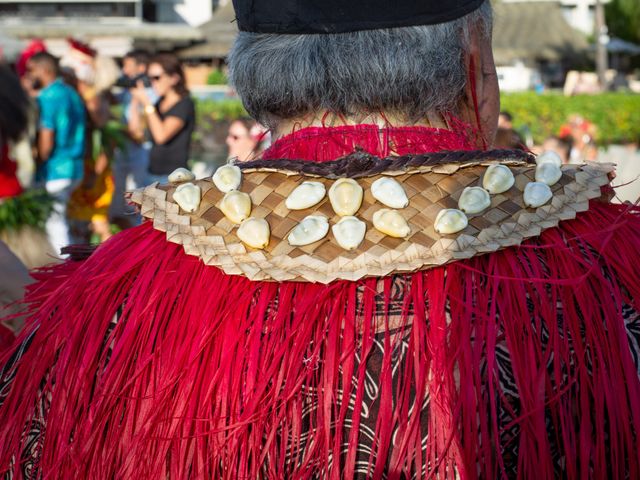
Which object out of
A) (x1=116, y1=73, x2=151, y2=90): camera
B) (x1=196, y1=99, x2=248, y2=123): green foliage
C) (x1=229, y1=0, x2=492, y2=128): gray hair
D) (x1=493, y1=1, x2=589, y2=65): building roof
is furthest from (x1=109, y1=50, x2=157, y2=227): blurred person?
(x1=493, y1=1, x2=589, y2=65): building roof

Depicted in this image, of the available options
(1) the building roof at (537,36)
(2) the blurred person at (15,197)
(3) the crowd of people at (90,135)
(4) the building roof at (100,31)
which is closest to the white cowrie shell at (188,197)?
(2) the blurred person at (15,197)

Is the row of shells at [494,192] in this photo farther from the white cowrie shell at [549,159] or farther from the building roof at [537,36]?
the building roof at [537,36]

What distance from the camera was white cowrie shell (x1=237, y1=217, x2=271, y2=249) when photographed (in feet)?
4.22

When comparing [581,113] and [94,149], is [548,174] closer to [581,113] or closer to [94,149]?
[94,149]

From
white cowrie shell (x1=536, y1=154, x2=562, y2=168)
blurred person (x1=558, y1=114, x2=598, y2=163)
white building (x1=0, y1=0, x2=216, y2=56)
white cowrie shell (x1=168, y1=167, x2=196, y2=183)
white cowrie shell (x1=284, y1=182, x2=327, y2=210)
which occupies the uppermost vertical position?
white cowrie shell (x1=536, y1=154, x2=562, y2=168)

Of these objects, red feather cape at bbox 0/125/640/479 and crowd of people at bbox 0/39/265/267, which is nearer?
red feather cape at bbox 0/125/640/479

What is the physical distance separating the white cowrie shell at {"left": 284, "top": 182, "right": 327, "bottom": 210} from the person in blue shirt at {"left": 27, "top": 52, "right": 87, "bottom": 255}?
17.7ft

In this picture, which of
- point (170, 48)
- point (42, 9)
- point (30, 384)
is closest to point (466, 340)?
point (30, 384)

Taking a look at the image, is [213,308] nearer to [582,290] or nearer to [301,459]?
[301,459]

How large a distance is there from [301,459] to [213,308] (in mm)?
239

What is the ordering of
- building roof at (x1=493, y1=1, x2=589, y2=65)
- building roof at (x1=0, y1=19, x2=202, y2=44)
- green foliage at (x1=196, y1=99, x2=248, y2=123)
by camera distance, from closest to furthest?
1. green foliage at (x1=196, y1=99, x2=248, y2=123)
2. building roof at (x1=0, y1=19, x2=202, y2=44)
3. building roof at (x1=493, y1=1, x2=589, y2=65)

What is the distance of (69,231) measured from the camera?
684 centimetres

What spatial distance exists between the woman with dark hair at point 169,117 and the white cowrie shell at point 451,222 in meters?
5.62

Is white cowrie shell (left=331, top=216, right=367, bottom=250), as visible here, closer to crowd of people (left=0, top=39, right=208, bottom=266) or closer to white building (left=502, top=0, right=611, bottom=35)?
crowd of people (left=0, top=39, right=208, bottom=266)
